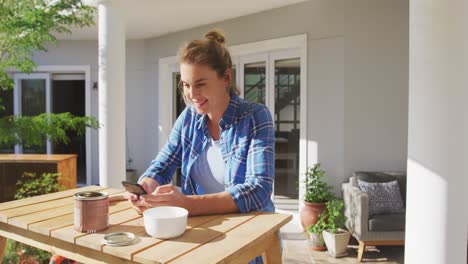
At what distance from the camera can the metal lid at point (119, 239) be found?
39.8 inches

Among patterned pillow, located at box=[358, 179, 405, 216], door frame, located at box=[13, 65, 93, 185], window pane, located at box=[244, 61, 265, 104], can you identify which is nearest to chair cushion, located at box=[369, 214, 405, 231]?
patterned pillow, located at box=[358, 179, 405, 216]

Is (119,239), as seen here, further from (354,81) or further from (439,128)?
(354,81)

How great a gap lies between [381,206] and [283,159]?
1.62 meters

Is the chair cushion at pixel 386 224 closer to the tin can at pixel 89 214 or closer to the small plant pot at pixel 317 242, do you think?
the small plant pot at pixel 317 242

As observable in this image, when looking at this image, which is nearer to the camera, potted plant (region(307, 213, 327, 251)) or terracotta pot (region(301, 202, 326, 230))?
potted plant (region(307, 213, 327, 251))

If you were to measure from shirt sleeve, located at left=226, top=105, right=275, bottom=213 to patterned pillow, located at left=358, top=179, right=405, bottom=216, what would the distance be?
299 centimetres

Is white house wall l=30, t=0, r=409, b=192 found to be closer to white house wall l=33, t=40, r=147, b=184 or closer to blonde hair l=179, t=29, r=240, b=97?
white house wall l=33, t=40, r=147, b=184

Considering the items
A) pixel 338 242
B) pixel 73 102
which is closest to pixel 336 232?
pixel 338 242

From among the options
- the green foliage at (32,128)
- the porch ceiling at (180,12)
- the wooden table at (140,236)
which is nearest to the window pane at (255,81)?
the porch ceiling at (180,12)

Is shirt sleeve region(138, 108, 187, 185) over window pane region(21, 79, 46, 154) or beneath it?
beneath

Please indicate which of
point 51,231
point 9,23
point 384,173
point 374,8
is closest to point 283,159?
point 384,173

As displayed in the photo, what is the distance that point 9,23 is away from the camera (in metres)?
2.87

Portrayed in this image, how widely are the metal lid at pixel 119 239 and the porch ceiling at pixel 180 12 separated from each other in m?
3.46

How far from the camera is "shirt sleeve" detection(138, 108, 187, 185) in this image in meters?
1.58
